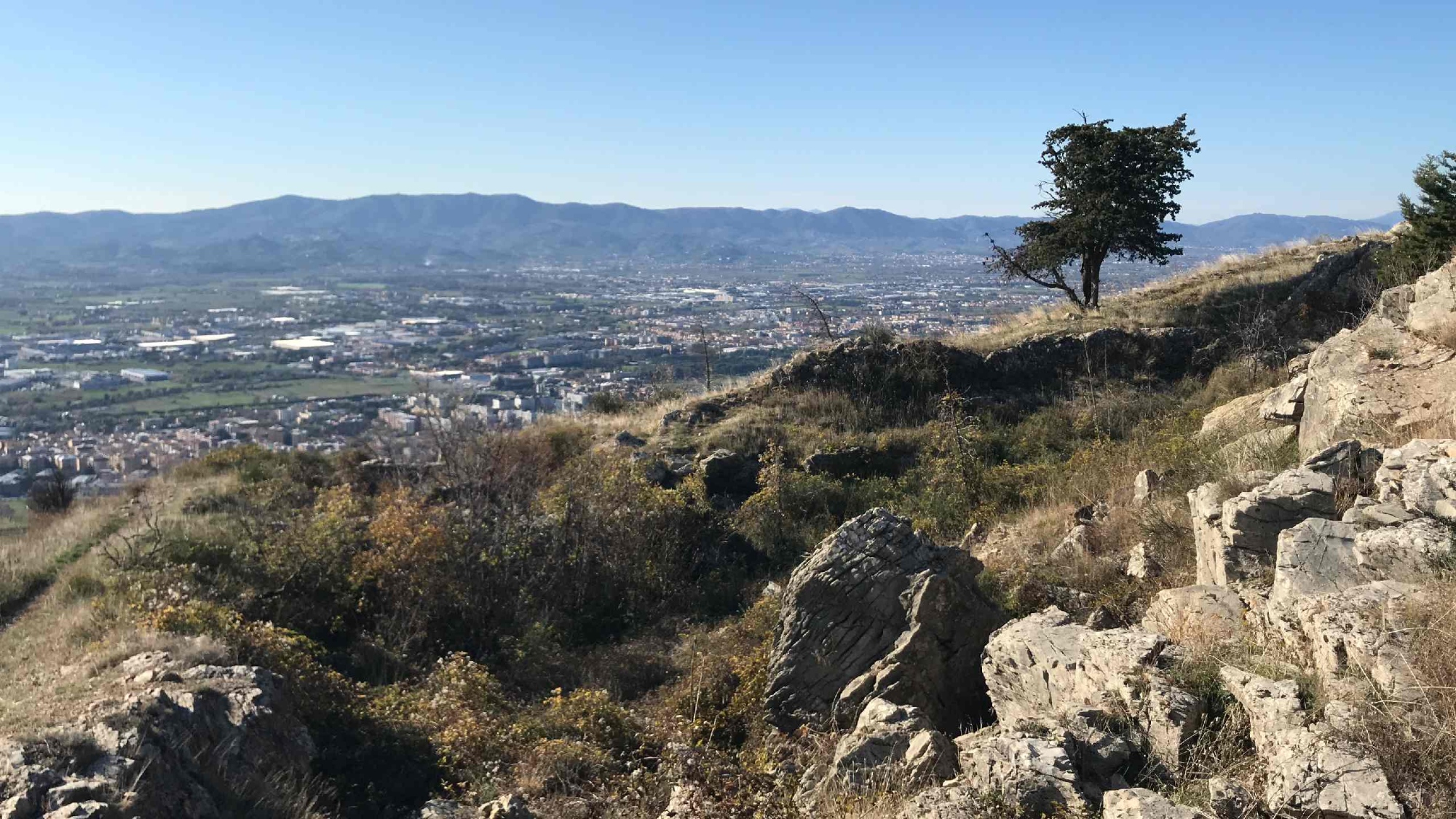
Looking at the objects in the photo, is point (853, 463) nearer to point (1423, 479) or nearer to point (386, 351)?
point (1423, 479)

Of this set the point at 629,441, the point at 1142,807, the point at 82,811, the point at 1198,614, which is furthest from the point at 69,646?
the point at 1198,614

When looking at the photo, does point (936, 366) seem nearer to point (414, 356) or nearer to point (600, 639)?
point (600, 639)

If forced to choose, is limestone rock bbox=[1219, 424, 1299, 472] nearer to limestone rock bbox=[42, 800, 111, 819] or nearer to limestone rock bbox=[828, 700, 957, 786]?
limestone rock bbox=[828, 700, 957, 786]

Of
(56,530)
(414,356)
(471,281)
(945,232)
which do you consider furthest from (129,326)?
(945,232)

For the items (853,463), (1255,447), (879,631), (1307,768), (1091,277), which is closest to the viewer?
(1307,768)

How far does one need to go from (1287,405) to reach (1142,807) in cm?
748

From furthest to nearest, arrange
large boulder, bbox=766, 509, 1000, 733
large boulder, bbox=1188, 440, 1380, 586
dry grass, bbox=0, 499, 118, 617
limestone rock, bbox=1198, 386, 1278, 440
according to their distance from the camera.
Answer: dry grass, bbox=0, 499, 118, 617, limestone rock, bbox=1198, 386, 1278, 440, large boulder, bbox=766, 509, 1000, 733, large boulder, bbox=1188, 440, 1380, 586

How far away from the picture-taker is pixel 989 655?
→ 6.30 metres

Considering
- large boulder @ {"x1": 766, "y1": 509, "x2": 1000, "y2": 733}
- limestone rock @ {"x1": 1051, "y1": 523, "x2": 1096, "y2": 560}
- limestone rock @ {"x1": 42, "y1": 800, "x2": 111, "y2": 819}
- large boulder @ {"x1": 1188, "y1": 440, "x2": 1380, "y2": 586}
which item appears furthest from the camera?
limestone rock @ {"x1": 1051, "y1": 523, "x2": 1096, "y2": 560}

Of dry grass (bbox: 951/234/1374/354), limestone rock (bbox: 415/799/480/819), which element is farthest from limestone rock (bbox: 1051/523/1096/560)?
dry grass (bbox: 951/234/1374/354)

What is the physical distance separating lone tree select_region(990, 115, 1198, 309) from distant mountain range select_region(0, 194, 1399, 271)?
80924mm

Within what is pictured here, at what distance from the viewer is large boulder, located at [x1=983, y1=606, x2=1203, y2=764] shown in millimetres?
4539

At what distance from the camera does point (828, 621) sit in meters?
7.36

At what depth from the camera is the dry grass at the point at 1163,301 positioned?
16.4 m
